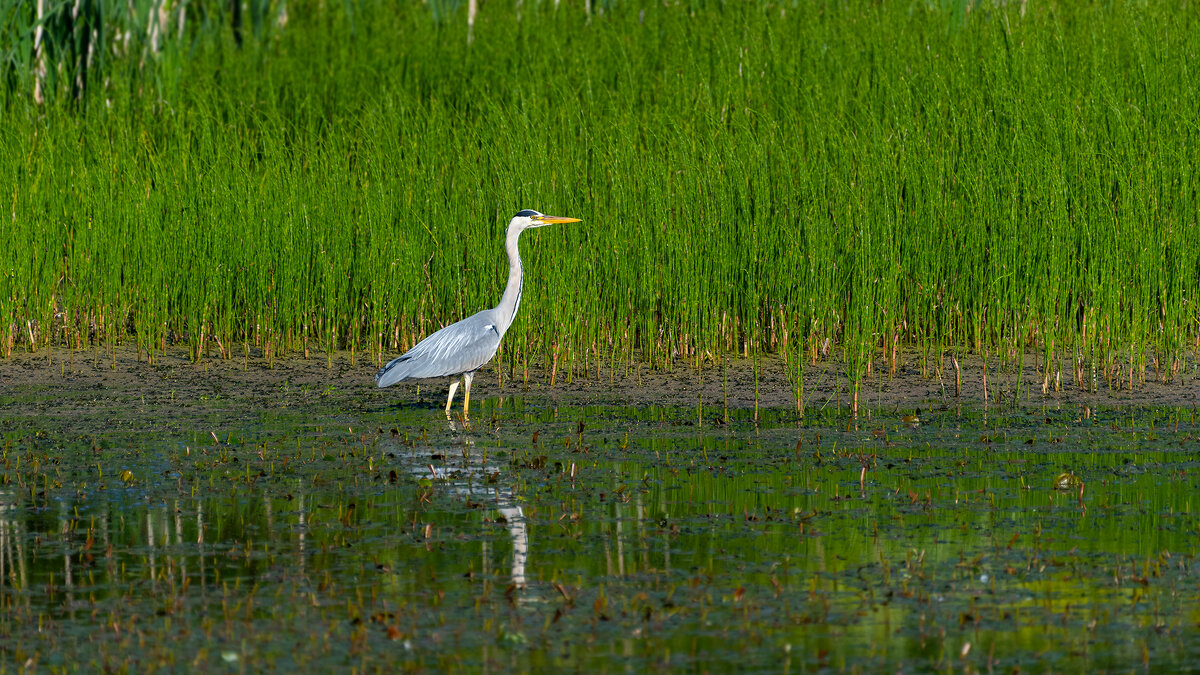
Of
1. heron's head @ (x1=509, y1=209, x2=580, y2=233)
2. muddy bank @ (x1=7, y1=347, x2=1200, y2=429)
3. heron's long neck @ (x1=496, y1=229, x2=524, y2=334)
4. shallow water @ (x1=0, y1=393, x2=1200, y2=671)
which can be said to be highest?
heron's head @ (x1=509, y1=209, x2=580, y2=233)

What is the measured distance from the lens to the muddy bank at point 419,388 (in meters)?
8.18

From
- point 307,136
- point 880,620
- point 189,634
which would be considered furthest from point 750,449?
point 307,136

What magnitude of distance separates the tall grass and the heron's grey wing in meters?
0.86

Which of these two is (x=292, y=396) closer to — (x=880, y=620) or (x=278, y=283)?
(x=278, y=283)

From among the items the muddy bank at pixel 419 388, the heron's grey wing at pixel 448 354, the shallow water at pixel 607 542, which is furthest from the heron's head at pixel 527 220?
the shallow water at pixel 607 542

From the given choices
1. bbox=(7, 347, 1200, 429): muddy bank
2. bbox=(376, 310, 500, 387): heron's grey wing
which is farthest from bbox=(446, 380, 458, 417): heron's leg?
bbox=(7, 347, 1200, 429): muddy bank

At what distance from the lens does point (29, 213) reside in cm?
1005

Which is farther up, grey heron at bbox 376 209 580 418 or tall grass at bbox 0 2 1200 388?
tall grass at bbox 0 2 1200 388

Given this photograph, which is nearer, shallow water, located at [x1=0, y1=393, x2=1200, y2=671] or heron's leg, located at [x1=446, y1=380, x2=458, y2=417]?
shallow water, located at [x1=0, y1=393, x2=1200, y2=671]

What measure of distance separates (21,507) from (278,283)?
12.2 feet

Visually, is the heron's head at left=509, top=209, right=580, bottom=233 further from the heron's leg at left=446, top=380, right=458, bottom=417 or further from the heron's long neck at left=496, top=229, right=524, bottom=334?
the heron's leg at left=446, top=380, right=458, bottom=417

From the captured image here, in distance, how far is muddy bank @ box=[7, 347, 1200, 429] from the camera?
8.18 meters

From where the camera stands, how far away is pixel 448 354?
8.05 m

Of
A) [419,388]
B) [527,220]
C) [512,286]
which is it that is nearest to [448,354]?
[512,286]
